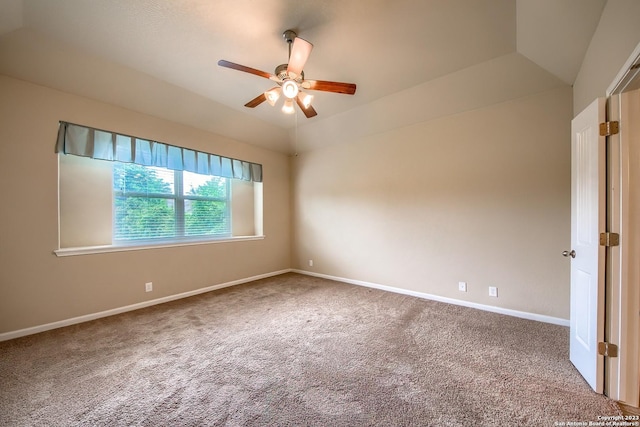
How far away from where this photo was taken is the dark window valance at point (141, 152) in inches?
109

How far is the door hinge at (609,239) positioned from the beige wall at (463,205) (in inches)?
51.3

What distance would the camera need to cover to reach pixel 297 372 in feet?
6.28

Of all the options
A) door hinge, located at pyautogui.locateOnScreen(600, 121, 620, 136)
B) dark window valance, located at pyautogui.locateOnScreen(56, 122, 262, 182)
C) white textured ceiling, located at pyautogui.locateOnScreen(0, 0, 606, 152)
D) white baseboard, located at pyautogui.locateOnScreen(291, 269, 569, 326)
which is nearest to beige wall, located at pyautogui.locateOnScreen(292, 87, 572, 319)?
white baseboard, located at pyautogui.locateOnScreen(291, 269, 569, 326)

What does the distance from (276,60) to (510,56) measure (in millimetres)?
2410

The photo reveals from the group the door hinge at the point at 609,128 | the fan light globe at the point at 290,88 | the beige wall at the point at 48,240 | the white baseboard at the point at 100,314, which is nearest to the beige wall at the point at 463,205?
the door hinge at the point at 609,128

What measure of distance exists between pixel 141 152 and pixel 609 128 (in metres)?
4.65

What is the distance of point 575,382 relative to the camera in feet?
5.76

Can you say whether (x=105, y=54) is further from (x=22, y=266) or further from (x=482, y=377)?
(x=482, y=377)

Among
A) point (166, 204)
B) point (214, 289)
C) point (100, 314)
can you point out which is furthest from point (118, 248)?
point (214, 289)

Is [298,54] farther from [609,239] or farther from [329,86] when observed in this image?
[609,239]

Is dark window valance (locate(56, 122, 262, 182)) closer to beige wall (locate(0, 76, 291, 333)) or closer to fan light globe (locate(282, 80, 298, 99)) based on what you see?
beige wall (locate(0, 76, 291, 333))

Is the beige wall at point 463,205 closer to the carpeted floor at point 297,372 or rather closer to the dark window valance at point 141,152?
the carpeted floor at point 297,372

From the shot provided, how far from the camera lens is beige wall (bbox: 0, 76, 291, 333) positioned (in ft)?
7.95

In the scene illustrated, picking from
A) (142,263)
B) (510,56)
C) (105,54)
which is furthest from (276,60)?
(142,263)
